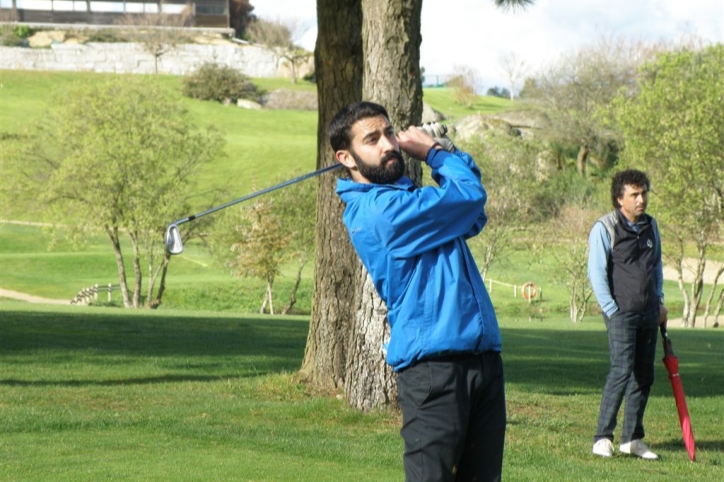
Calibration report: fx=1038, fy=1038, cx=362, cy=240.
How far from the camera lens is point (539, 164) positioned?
61625 mm

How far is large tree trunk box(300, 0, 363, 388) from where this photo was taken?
11070 mm

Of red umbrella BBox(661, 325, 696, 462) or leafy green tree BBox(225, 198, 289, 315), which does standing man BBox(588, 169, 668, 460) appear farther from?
leafy green tree BBox(225, 198, 289, 315)

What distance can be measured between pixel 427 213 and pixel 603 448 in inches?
189

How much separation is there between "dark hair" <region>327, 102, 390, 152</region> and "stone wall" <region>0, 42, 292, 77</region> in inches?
4279

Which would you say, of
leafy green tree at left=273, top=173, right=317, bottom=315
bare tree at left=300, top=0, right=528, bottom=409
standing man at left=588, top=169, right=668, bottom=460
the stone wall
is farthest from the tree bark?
the stone wall

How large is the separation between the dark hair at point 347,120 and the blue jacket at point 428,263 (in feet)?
0.63

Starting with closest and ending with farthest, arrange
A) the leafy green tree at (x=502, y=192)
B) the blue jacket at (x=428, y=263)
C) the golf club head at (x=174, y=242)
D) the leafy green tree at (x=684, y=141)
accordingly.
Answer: the blue jacket at (x=428, y=263)
the golf club head at (x=174, y=242)
the leafy green tree at (x=684, y=141)
the leafy green tree at (x=502, y=192)

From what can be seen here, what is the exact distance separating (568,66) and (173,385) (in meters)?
69.0

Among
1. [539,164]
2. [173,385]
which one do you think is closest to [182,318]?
[173,385]

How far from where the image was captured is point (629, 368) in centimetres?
796

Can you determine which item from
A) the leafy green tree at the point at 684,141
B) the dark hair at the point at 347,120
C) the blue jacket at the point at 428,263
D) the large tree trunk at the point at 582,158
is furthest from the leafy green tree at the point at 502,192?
the blue jacket at the point at 428,263

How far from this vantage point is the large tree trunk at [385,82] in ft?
31.1

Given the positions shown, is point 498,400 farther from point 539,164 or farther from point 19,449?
point 539,164

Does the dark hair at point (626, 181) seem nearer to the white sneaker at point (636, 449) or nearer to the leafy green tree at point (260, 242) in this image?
the white sneaker at point (636, 449)
